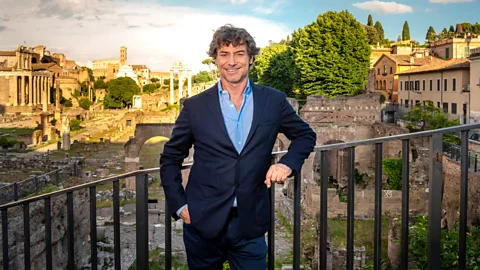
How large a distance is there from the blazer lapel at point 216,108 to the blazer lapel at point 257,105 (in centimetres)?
12

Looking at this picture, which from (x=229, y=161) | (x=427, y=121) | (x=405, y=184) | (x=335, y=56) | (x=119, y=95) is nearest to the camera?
(x=229, y=161)

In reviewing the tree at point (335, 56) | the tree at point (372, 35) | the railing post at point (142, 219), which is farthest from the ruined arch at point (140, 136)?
the tree at point (372, 35)

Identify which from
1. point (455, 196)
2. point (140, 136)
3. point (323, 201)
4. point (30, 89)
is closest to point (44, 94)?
point (30, 89)

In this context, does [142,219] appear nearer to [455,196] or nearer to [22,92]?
[455,196]

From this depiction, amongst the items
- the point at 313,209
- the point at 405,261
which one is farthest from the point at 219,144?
the point at 313,209

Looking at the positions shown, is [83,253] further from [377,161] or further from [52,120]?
[52,120]

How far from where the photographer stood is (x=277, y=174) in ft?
8.48

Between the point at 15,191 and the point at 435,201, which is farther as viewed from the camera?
the point at 15,191

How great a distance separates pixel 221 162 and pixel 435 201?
1.35 meters

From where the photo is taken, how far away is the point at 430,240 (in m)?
3.09

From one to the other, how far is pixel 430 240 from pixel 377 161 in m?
A: 0.58

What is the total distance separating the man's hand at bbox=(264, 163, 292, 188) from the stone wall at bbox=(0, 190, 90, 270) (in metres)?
6.82

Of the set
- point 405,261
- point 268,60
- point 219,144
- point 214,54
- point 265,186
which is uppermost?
point 268,60

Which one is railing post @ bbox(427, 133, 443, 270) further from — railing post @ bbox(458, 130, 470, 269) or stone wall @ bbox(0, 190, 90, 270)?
stone wall @ bbox(0, 190, 90, 270)
